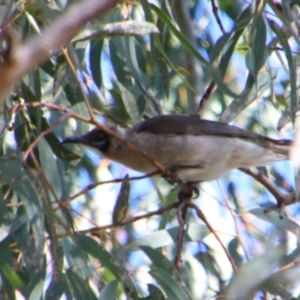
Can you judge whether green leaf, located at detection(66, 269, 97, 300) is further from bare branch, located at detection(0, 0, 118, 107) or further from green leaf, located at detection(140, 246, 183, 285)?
bare branch, located at detection(0, 0, 118, 107)

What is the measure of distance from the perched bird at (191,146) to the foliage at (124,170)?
0.13 meters

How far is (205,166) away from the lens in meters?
3.54

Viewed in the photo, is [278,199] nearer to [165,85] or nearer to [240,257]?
[240,257]

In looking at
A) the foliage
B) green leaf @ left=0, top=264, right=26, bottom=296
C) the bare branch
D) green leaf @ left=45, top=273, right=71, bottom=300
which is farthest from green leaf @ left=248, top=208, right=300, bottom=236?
the bare branch

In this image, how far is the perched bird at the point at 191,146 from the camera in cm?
349

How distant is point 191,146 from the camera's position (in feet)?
11.7

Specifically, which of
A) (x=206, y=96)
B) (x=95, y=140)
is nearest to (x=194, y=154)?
(x=206, y=96)

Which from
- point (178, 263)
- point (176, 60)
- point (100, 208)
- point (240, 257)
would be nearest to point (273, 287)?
point (178, 263)

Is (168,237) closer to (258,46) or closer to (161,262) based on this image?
(161,262)

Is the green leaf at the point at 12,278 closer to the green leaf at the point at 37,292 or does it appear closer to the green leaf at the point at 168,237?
the green leaf at the point at 37,292

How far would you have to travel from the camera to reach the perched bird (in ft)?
11.5

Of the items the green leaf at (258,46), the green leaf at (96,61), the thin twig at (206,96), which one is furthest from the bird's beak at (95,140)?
the green leaf at (258,46)

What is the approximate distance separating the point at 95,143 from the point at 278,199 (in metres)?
1.01

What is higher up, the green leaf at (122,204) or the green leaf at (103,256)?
the green leaf at (122,204)
